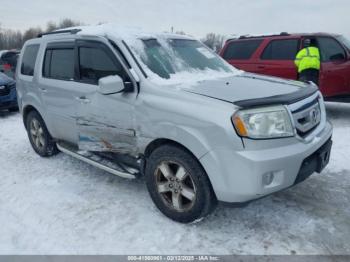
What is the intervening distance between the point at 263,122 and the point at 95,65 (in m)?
2.14

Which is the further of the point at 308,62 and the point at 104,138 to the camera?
the point at 308,62

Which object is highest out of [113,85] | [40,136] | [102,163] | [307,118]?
[113,85]

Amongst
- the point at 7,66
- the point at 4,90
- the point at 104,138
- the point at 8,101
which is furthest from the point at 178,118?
the point at 7,66

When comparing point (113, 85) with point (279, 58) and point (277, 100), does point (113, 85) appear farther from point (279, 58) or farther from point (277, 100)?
point (279, 58)

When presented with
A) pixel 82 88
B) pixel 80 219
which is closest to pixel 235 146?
pixel 80 219

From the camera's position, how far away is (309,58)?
6.97 metres

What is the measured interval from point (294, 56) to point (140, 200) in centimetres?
578

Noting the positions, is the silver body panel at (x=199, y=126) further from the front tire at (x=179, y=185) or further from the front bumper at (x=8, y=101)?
the front bumper at (x=8, y=101)

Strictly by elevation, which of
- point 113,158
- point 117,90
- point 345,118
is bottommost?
point 345,118

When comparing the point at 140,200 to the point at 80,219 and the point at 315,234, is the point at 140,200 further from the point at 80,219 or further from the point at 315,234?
the point at 315,234

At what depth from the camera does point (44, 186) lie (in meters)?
4.22

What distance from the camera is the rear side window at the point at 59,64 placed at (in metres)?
4.24

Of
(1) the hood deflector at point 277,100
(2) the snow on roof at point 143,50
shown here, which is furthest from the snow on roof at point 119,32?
(1) the hood deflector at point 277,100

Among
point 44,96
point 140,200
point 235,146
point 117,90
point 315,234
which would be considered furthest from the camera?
point 44,96
